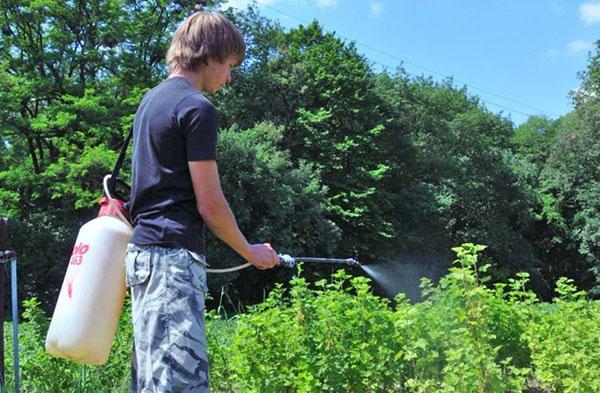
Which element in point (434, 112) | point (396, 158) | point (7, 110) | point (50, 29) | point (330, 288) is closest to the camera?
point (330, 288)

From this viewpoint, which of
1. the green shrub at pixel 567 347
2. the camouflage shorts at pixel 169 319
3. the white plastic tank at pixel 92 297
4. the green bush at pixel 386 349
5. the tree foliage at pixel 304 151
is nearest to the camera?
the camouflage shorts at pixel 169 319

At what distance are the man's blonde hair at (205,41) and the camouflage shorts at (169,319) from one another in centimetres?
66

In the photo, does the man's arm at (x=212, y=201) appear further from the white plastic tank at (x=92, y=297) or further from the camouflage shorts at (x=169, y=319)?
the white plastic tank at (x=92, y=297)

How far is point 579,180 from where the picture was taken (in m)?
28.0

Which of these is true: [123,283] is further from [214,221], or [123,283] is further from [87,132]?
[87,132]

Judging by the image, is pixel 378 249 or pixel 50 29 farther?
pixel 378 249

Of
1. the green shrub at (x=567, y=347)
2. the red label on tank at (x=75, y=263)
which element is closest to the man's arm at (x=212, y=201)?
the red label on tank at (x=75, y=263)

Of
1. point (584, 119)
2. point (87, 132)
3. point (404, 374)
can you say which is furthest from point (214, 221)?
point (584, 119)

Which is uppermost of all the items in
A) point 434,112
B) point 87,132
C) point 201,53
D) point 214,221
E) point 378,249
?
point 434,112

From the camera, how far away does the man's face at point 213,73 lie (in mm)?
2160

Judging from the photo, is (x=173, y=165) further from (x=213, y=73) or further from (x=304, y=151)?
(x=304, y=151)

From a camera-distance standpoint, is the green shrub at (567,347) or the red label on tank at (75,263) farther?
the green shrub at (567,347)

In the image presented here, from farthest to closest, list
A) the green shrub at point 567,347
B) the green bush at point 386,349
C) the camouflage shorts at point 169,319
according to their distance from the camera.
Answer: the green shrub at point 567,347
the green bush at point 386,349
the camouflage shorts at point 169,319

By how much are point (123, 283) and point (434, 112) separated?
28.5 meters
